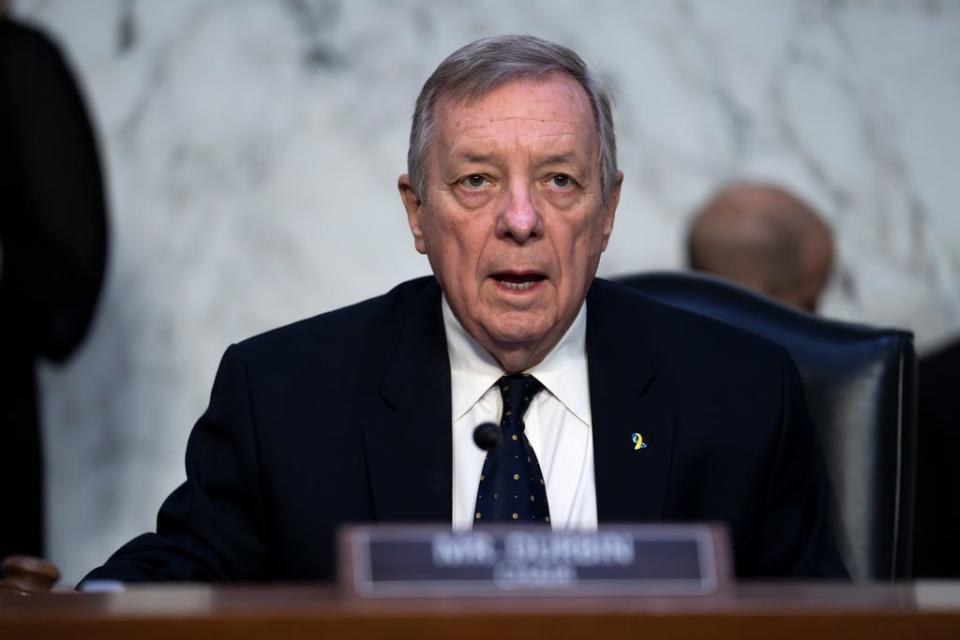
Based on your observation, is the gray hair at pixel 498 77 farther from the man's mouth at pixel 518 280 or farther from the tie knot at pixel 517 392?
the tie knot at pixel 517 392

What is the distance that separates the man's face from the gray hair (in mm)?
18

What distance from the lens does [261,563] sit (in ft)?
6.64

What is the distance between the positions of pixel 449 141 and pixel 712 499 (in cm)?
64

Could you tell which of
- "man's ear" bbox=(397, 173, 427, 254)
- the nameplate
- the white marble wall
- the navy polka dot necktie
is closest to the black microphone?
the navy polka dot necktie

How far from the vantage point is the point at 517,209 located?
6.64 feet

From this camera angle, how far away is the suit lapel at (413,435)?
196 cm

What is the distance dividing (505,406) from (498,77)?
0.48 meters

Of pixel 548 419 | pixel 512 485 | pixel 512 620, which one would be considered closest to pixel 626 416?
pixel 548 419

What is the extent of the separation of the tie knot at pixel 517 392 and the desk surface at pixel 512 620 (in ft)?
2.99

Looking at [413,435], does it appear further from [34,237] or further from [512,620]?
[34,237]

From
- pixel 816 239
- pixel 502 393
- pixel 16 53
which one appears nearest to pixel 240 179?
pixel 16 53

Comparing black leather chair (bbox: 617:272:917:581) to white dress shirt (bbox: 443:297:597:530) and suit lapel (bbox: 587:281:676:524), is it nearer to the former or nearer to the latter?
suit lapel (bbox: 587:281:676:524)

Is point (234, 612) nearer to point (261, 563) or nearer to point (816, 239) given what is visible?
point (261, 563)

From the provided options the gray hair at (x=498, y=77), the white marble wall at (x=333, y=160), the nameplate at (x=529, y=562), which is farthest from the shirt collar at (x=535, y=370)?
the white marble wall at (x=333, y=160)
